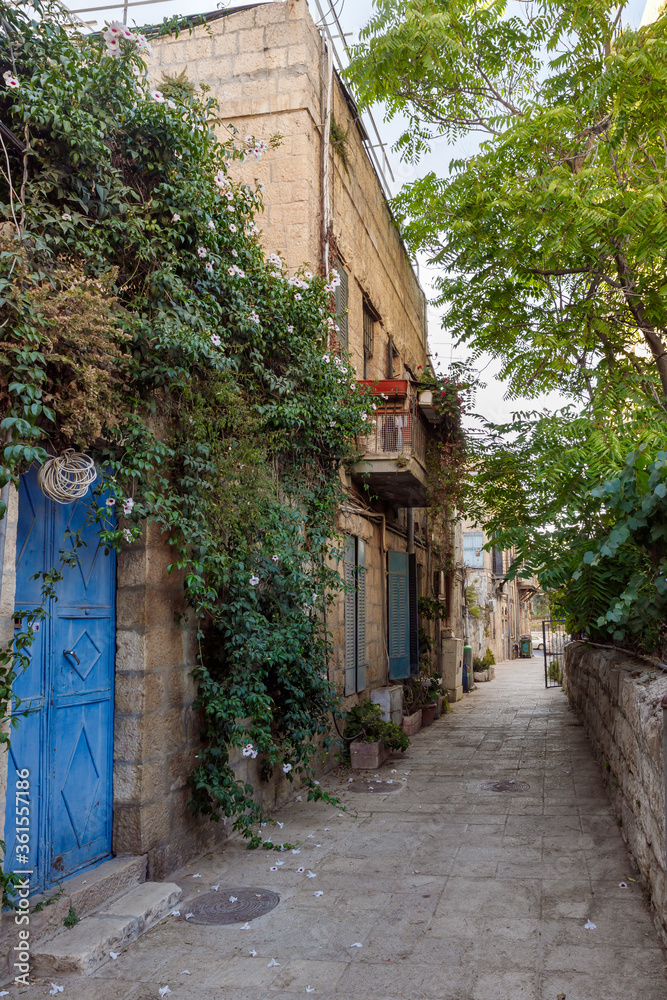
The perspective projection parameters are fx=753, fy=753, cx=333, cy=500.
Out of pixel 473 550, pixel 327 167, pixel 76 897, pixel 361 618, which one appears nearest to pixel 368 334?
pixel 327 167

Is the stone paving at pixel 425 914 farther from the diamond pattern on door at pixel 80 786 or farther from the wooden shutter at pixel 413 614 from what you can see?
the wooden shutter at pixel 413 614

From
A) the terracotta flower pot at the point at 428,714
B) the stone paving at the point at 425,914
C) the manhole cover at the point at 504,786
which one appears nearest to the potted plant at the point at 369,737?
the stone paving at the point at 425,914

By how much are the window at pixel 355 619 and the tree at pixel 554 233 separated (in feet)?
5.24

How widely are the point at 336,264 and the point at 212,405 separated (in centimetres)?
371

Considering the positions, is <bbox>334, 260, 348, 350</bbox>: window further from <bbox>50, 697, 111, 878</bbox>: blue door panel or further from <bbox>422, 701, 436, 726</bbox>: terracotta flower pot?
<bbox>422, 701, 436, 726</bbox>: terracotta flower pot

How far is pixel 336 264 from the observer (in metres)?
8.37

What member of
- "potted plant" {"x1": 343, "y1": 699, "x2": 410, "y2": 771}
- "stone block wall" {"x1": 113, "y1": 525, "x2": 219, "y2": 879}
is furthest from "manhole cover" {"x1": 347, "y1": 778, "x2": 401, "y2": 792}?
"stone block wall" {"x1": 113, "y1": 525, "x2": 219, "y2": 879}

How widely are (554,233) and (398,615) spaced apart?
20.0 feet

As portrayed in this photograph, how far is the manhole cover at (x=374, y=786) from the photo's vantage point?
23.9ft

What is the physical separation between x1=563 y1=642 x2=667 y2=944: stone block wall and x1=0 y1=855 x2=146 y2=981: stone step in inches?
113

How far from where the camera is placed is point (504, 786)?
24.4 ft

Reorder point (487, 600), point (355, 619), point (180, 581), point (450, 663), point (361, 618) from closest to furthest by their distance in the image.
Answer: point (180, 581) → point (355, 619) → point (361, 618) → point (450, 663) → point (487, 600)

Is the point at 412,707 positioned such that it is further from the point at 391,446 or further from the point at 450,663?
the point at 391,446

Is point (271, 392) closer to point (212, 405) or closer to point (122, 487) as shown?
point (212, 405)
